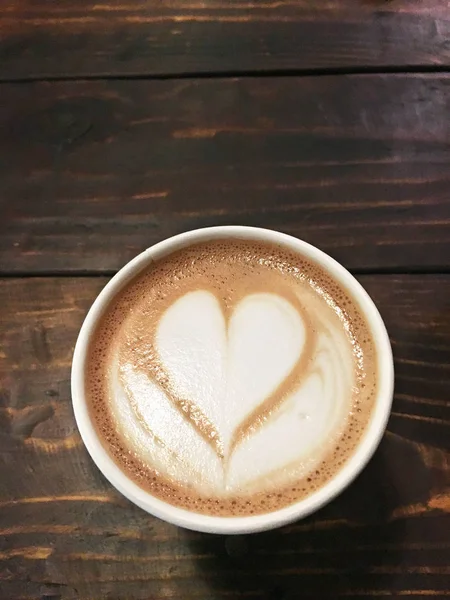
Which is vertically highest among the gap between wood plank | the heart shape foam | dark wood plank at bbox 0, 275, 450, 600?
the gap between wood plank

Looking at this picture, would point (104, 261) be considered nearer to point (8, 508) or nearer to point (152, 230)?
point (152, 230)

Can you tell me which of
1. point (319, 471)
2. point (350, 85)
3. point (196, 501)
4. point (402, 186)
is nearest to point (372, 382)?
point (319, 471)

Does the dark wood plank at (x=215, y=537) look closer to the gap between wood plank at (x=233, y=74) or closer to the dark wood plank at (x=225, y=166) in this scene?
the dark wood plank at (x=225, y=166)

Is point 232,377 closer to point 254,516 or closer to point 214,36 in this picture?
point 254,516

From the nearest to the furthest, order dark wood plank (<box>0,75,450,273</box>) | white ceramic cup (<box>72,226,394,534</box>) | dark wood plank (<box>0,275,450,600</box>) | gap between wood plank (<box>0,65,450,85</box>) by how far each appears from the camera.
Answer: white ceramic cup (<box>72,226,394,534</box>), dark wood plank (<box>0,275,450,600</box>), dark wood plank (<box>0,75,450,273</box>), gap between wood plank (<box>0,65,450,85</box>)

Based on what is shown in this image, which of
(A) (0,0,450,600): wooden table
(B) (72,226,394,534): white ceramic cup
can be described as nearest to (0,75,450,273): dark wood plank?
(A) (0,0,450,600): wooden table

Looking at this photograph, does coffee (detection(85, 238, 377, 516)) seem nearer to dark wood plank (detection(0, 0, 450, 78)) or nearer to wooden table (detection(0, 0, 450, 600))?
wooden table (detection(0, 0, 450, 600))
